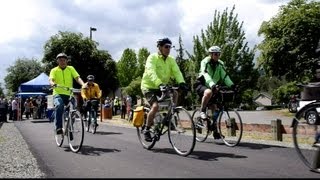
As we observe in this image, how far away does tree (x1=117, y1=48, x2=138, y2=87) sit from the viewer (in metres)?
94.8

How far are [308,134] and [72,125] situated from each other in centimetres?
459

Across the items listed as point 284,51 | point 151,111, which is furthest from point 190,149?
point 284,51

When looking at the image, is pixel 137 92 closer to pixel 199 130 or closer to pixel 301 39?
pixel 301 39

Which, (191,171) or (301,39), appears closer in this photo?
(191,171)

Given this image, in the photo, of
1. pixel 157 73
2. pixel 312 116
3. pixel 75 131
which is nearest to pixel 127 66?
pixel 75 131

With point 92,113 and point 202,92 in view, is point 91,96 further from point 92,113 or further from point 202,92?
point 202,92

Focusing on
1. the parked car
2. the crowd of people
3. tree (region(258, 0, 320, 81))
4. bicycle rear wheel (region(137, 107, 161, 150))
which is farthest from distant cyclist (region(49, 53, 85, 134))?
tree (region(258, 0, 320, 81))

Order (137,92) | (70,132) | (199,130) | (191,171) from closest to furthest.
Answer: (191,171) < (70,132) < (199,130) < (137,92)

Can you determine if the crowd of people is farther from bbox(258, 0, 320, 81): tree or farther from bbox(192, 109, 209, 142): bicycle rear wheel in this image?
bbox(192, 109, 209, 142): bicycle rear wheel

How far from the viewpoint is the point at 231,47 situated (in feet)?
178

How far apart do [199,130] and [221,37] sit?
44.4 m

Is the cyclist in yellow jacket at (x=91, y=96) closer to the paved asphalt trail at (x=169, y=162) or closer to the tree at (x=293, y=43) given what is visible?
the paved asphalt trail at (x=169, y=162)

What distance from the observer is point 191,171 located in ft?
22.6

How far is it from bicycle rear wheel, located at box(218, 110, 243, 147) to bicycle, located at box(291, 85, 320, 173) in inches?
113
